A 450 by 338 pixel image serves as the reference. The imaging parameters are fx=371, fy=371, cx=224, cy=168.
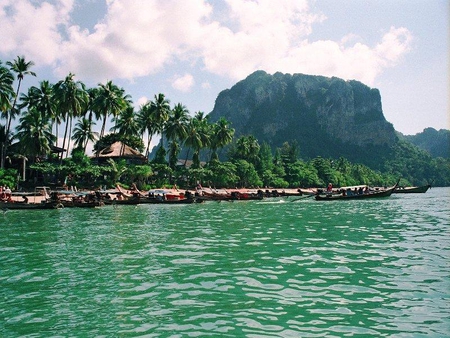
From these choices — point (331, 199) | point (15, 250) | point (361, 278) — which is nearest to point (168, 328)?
point (361, 278)

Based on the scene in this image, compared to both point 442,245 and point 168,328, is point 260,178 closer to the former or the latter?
point 442,245

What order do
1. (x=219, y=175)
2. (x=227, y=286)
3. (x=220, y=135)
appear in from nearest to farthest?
(x=227, y=286) → (x=219, y=175) → (x=220, y=135)

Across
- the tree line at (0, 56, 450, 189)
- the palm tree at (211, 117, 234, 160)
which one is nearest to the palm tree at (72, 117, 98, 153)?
the tree line at (0, 56, 450, 189)

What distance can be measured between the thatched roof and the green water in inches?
1895

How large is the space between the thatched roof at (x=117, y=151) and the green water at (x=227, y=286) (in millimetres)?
48141

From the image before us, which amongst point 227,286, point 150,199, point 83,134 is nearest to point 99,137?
point 83,134

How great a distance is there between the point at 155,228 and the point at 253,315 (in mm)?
14843

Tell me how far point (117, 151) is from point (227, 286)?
60283 mm

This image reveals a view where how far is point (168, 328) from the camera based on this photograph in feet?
22.0

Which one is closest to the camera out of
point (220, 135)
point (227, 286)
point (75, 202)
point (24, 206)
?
point (227, 286)

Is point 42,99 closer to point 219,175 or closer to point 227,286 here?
point 219,175

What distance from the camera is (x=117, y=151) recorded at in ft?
217

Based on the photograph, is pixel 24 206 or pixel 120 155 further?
pixel 120 155

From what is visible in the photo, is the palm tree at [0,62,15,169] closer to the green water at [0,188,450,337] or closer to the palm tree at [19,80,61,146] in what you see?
the palm tree at [19,80,61,146]
